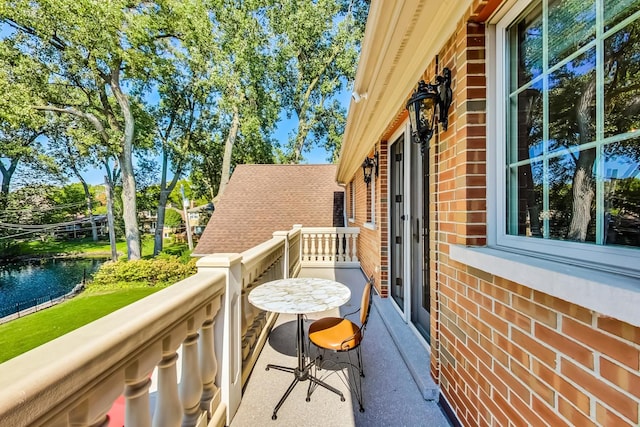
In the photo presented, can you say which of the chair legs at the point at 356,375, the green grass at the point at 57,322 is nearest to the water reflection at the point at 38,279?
the green grass at the point at 57,322

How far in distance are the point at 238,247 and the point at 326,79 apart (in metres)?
15.5

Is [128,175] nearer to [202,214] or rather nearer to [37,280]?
[202,214]

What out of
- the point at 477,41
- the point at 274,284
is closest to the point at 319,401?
the point at 274,284

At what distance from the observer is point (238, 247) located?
1062 cm

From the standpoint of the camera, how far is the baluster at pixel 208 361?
5.90 ft

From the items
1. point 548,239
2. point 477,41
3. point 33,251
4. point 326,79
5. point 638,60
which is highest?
point 326,79

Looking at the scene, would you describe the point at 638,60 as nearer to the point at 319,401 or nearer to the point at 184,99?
the point at 319,401

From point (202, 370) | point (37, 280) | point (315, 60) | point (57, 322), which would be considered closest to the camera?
point (202, 370)

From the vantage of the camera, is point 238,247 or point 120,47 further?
point 120,47

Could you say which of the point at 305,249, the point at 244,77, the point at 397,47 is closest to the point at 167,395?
the point at 397,47

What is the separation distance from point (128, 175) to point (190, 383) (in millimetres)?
20203

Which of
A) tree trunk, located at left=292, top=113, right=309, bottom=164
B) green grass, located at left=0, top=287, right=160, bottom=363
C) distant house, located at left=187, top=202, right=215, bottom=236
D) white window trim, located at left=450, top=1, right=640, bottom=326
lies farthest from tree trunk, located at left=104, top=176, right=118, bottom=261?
white window trim, located at left=450, top=1, right=640, bottom=326

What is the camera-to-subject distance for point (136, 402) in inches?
43.7

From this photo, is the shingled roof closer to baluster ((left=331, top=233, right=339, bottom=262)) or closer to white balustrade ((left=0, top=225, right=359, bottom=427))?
baluster ((left=331, top=233, right=339, bottom=262))
